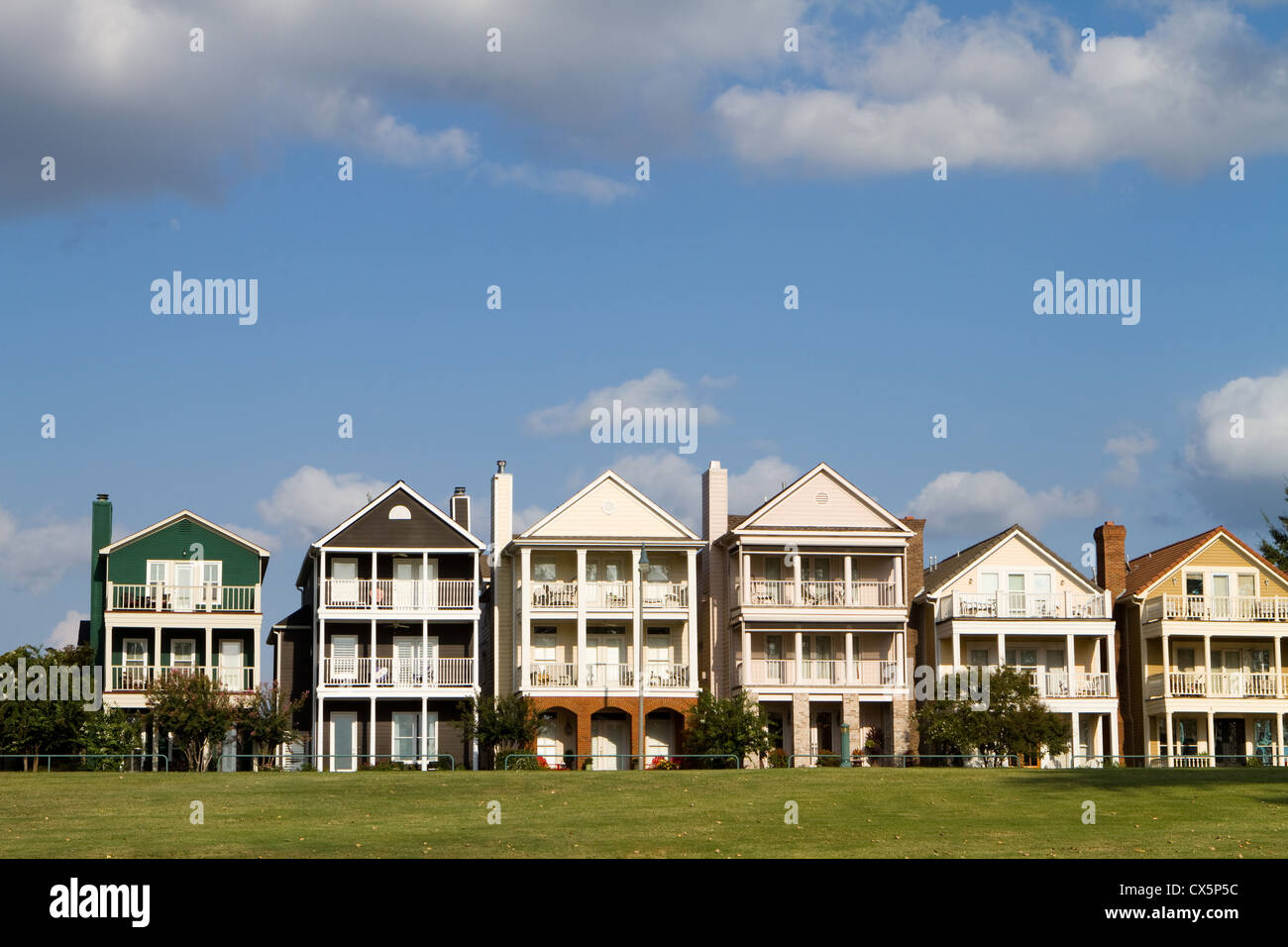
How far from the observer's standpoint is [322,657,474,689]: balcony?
56.1m

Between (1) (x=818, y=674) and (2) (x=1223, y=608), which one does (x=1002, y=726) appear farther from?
(2) (x=1223, y=608)

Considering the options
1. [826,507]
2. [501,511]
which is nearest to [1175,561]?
[826,507]

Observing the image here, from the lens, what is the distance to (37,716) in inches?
2023

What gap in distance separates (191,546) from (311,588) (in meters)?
5.99

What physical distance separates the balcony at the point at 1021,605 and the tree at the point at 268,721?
941 inches

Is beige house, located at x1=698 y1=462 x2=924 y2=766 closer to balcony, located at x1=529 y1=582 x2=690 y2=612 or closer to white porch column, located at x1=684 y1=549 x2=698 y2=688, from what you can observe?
white porch column, located at x1=684 y1=549 x2=698 y2=688

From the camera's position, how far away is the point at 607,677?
55719 millimetres

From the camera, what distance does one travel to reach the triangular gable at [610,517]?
2223 inches

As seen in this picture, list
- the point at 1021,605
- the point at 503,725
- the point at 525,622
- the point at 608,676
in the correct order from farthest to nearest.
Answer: the point at 1021,605 < the point at 608,676 < the point at 525,622 < the point at 503,725

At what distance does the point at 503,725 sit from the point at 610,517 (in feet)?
28.9

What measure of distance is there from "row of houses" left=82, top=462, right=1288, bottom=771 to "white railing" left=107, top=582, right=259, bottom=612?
3.1 inches

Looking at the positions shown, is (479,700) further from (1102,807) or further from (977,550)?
(1102,807)

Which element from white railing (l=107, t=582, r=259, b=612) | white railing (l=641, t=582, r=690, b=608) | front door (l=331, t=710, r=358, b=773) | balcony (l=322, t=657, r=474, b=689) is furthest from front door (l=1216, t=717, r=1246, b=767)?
white railing (l=107, t=582, r=259, b=612)
